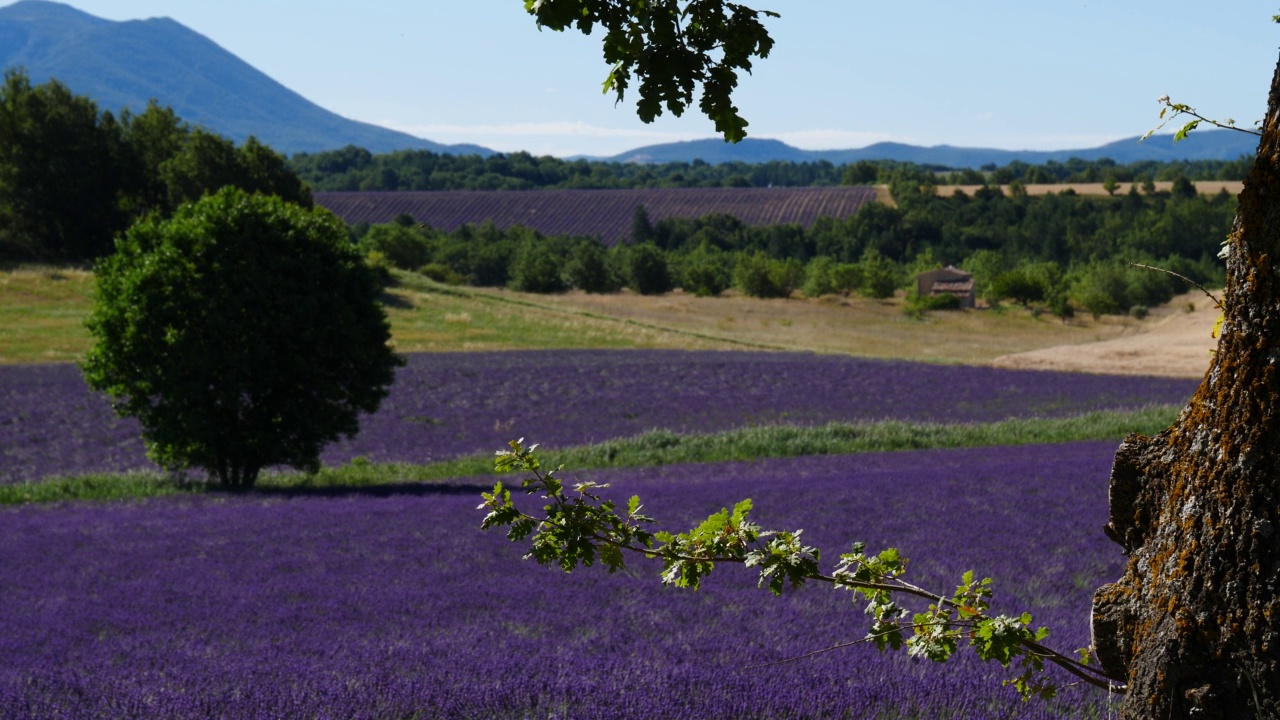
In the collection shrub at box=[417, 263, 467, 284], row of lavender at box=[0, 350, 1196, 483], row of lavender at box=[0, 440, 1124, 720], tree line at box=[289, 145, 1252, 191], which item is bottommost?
shrub at box=[417, 263, 467, 284]

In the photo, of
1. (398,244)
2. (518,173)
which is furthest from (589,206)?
(398,244)

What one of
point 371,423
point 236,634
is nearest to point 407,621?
point 236,634

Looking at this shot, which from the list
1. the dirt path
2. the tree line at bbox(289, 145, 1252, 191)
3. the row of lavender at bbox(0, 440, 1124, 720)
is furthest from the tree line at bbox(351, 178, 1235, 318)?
the row of lavender at bbox(0, 440, 1124, 720)

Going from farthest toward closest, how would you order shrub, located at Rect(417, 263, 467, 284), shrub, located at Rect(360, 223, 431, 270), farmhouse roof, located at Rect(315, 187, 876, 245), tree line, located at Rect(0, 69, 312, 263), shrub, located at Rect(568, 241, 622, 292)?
farmhouse roof, located at Rect(315, 187, 876, 245), shrub, located at Rect(360, 223, 431, 270), shrub, located at Rect(568, 241, 622, 292), shrub, located at Rect(417, 263, 467, 284), tree line, located at Rect(0, 69, 312, 263)

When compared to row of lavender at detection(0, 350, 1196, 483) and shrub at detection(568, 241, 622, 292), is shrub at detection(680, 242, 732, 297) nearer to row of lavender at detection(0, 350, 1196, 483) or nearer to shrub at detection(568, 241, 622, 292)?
shrub at detection(568, 241, 622, 292)

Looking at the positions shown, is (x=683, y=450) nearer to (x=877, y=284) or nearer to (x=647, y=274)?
(x=877, y=284)

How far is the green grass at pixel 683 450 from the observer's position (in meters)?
15.4

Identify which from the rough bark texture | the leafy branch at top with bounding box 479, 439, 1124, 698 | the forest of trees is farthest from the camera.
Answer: the forest of trees

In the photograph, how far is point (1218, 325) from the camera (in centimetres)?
220

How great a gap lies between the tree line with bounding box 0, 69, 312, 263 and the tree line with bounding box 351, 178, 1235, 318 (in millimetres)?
8270

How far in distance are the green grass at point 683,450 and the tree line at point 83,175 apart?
4381 cm

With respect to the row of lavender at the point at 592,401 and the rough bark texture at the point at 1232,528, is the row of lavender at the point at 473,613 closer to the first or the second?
the rough bark texture at the point at 1232,528

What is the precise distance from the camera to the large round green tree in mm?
15062

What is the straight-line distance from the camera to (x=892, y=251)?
106 m
